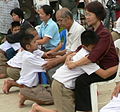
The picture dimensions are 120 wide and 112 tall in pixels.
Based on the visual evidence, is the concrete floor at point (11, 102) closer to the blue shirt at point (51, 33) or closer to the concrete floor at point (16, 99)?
the concrete floor at point (16, 99)

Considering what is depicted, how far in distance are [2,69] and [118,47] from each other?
2685 mm

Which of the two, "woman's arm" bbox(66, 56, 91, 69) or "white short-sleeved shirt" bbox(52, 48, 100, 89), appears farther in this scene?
"white short-sleeved shirt" bbox(52, 48, 100, 89)

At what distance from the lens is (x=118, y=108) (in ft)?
8.76

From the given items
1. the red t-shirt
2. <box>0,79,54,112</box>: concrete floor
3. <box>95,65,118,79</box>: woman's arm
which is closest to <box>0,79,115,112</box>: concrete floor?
<box>0,79,54,112</box>: concrete floor

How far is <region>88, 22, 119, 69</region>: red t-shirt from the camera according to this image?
3.57 meters

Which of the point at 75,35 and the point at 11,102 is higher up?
the point at 75,35

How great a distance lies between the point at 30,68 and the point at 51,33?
0.80 m

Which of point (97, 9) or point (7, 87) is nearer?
point (97, 9)

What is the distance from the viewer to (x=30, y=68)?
4.63m

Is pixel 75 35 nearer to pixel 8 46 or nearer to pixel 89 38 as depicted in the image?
pixel 89 38

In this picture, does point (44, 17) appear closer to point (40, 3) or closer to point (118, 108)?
point (40, 3)

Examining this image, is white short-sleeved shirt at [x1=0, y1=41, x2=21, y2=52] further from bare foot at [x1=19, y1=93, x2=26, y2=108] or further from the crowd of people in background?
bare foot at [x1=19, y1=93, x2=26, y2=108]

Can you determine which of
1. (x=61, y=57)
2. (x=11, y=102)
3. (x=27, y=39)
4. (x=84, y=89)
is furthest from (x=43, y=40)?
(x=84, y=89)

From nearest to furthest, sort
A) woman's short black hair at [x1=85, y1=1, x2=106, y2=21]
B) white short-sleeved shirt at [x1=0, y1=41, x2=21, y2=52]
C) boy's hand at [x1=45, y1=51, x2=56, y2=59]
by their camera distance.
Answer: woman's short black hair at [x1=85, y1=1, x2=106, y2=21] → boy's hand at [x1=45, y1=51, x2=56, y2=59] → white short-sleeved shirt at [x1=0, y1=41, x2=21, y2=52]
